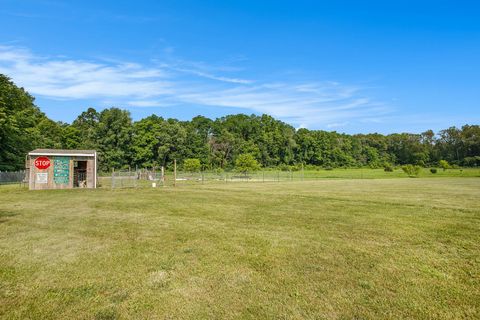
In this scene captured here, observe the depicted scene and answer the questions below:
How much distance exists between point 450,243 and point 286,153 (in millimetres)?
81494

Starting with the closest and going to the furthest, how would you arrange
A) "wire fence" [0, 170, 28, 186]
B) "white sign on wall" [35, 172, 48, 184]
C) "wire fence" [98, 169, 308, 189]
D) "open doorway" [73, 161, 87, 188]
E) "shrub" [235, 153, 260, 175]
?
"white sign on wall" [35, 172, 48, 184], "open doorway" [73, 161, 87, 188], "wire fence" [98, 169, 308, 189], "wire fence" [0, 170, 28, 186], "shrub" [235, 153, 260, 175]

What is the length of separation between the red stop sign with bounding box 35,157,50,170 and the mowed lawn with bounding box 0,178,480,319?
1664 centimetres

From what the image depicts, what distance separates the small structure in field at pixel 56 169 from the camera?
23.6 meters

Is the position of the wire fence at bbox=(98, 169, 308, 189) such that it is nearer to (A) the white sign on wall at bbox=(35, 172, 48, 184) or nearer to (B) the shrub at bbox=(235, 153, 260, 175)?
(A) the white sign on wall at bbox=(35, 172, 48, 184)

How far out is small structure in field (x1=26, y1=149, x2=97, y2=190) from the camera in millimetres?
23625

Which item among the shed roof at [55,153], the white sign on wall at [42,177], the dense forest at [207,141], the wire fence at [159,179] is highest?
the dense forest at [207,141]

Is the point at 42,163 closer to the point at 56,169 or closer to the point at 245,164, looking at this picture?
the point at 56,169

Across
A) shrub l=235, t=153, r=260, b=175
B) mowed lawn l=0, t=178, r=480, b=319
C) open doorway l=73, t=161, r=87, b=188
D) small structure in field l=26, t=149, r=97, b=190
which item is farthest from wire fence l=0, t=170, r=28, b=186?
shrub l=235, t=153, r=260, b=175

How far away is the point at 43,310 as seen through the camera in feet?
12.2

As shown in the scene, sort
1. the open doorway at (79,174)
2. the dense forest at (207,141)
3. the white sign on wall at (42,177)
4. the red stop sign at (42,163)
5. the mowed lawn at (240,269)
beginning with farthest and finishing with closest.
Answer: the dense forest at (207,141) → the open doorway at (79,174) → the red stop sign at (42,163) → the white sign on wall at (42,177) → the mowed lawn at (240,269)

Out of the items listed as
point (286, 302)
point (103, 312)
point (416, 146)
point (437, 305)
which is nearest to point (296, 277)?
point (286, 302)

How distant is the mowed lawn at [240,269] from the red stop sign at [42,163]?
16645 millimetres

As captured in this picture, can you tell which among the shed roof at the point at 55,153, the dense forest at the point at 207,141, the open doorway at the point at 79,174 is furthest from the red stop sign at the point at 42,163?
the dense forest at the point at 207,141

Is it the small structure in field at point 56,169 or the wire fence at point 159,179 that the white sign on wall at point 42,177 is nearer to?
the small structure in field at point 56,169
